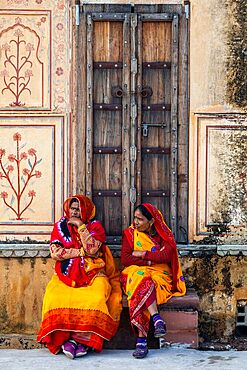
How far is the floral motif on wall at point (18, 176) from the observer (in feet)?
23.7

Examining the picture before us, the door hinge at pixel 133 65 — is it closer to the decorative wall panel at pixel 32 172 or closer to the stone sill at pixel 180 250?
the decorative wall panel at pixel 32 172

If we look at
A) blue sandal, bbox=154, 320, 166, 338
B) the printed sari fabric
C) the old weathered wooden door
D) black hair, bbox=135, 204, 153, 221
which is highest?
the old weathered wooden door

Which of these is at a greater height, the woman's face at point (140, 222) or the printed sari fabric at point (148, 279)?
the woman's face at point (140, 222)

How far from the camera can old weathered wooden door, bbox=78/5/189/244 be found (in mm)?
7133

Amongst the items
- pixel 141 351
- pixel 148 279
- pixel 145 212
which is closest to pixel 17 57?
pixel 145 212

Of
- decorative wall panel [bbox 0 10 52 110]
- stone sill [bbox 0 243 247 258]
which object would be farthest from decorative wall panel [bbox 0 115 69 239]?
decorative wall panel [bbox 0 10 52 110]

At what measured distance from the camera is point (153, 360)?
6.28 meters

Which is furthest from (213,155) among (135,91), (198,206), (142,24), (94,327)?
(94,327)

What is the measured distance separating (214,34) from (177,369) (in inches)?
119

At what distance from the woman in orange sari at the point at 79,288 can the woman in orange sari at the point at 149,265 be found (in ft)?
0.67

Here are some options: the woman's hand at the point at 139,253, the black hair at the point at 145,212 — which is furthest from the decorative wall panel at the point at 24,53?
the woman's hand at the point at 139,253

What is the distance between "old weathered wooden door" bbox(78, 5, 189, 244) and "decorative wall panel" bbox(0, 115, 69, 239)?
275 mm

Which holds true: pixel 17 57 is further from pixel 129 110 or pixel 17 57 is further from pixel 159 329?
pixel 159 329

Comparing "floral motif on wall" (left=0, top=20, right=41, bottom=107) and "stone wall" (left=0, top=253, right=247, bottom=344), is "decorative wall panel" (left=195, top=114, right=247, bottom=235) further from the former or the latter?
"floral motif on wall" (left=0, top=20, right=41, bottom=107)
